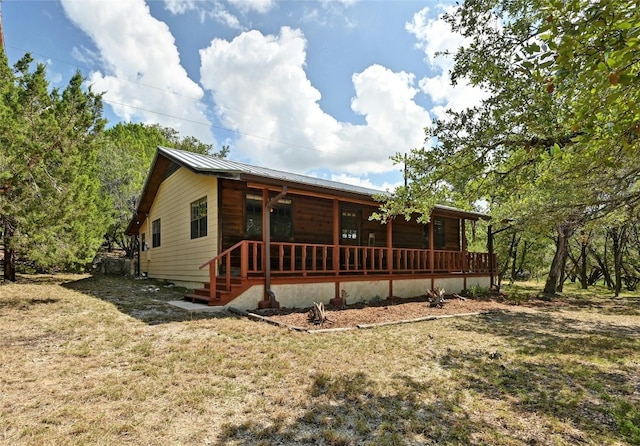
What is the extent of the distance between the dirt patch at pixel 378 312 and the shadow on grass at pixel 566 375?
1.57 metres

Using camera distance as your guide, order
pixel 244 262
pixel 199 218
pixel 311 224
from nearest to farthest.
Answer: pixel 244 262
pixel 199 218
pixel 311 224

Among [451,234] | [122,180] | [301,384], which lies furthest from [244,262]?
[122,180]

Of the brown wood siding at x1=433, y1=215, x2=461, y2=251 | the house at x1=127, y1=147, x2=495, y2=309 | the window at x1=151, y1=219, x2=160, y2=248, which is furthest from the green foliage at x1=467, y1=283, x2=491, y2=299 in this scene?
the window at x1=151, y1=219, x2=160, y2=248

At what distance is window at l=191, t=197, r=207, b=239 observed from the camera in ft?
36.3

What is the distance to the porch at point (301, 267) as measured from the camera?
27.9 ft

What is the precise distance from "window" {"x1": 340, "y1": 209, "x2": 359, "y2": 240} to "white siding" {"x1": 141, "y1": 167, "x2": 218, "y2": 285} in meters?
4.40

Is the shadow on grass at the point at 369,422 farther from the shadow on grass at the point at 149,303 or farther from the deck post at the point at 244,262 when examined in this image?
the deck post at the point at 244,262

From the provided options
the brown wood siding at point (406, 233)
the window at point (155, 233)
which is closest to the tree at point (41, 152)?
the window at point (155, 233)

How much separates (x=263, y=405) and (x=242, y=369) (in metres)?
1.03

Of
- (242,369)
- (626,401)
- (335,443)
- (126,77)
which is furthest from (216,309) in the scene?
(126,77)

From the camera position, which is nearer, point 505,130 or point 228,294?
point 505,130

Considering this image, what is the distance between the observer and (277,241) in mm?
10914

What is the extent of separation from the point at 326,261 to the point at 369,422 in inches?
324

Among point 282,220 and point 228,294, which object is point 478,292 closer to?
point 282,220
